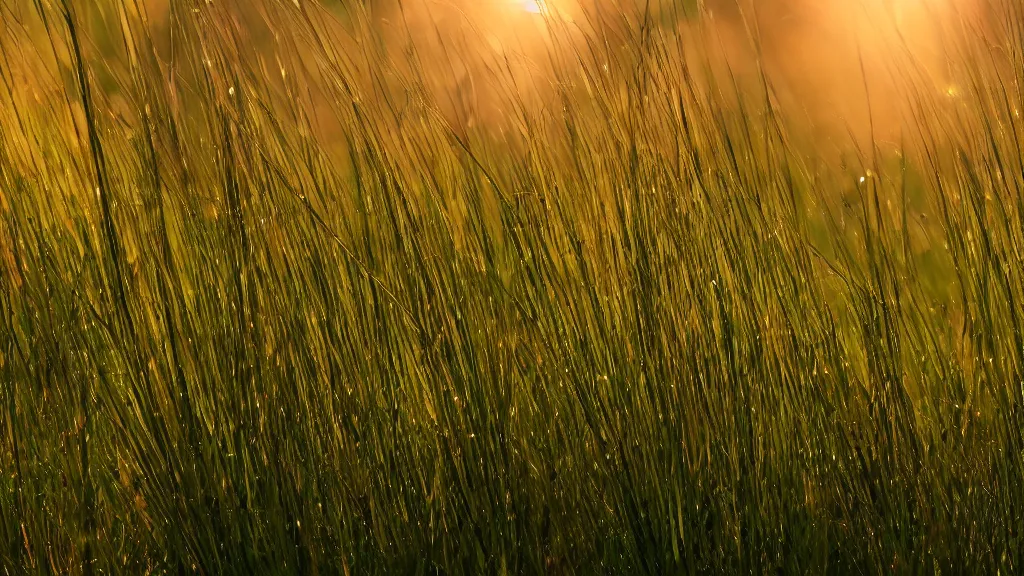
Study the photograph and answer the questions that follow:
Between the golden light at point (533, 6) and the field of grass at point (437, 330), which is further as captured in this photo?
the golden light at point (533, 6)

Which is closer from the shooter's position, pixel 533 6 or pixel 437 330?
pixel 437 330

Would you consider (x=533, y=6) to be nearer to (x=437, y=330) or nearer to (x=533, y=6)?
(x=533, y=6)

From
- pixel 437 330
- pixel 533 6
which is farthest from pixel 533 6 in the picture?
pixel 437 330

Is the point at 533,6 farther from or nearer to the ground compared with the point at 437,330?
farther from the ground

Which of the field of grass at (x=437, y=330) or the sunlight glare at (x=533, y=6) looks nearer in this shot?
the field of grass at (x=437, y=330)

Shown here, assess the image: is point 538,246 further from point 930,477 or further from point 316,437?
point 930,477

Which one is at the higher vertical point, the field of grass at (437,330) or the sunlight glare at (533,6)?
the sunlight glare at (533,6)

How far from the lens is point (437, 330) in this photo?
1.63 m

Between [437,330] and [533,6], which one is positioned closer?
[437,330]

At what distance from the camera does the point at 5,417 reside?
62.5 inches

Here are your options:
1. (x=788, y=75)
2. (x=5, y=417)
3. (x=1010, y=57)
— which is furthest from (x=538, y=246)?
(x=1010, y=57)

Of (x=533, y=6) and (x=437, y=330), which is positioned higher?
(x=533, y=6)

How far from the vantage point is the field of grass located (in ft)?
5.21

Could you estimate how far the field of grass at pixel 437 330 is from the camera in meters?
1.59
